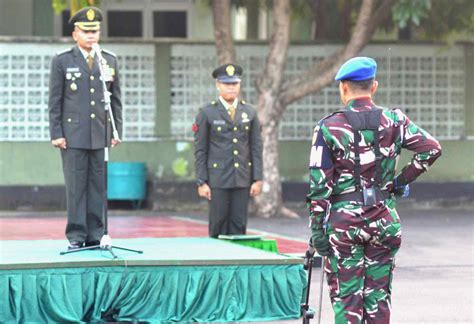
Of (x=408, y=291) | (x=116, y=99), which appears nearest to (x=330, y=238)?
(x=116, y=99)

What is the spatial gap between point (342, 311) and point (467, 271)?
650 cm

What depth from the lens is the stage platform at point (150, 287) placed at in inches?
341

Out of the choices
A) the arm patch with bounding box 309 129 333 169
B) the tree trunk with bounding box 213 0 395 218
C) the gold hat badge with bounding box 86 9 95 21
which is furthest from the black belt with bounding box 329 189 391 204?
the tree trunk with bounding box 213 0 395 218

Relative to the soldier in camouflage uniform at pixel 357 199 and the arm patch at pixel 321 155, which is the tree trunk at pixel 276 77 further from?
the arm patch at pixel 321 155

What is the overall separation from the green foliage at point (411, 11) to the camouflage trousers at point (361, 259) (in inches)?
405

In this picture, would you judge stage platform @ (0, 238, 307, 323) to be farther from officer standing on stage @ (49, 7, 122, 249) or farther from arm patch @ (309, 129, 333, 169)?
arm patch @ (309, 129, 333, 169)

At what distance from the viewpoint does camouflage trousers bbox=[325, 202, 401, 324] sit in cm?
695

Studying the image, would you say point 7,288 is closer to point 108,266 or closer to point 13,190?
point 108,266

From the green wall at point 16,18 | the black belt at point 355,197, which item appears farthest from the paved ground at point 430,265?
the green wall at point 16,18

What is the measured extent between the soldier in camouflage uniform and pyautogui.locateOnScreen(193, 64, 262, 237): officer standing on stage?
4405 millimetres

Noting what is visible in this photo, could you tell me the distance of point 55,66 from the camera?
1016 centimetres

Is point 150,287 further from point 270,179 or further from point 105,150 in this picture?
point 270,179

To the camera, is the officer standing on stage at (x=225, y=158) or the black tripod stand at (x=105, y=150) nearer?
the black tripod stand at (x=105, y=150)

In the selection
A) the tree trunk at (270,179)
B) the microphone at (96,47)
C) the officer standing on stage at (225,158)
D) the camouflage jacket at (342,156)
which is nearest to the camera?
the camouflage jacket at (342,156)
